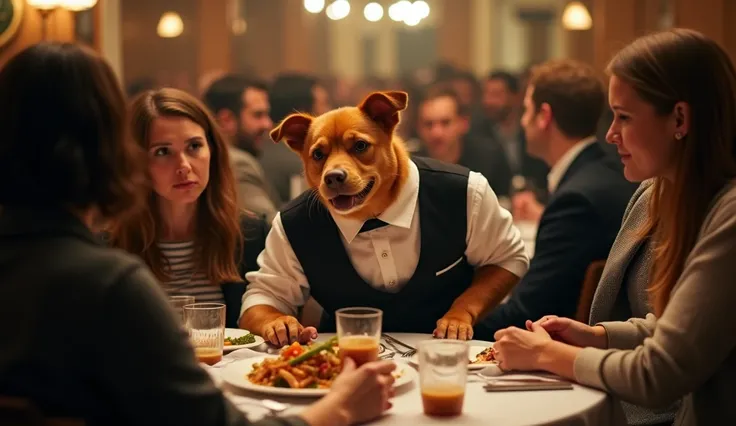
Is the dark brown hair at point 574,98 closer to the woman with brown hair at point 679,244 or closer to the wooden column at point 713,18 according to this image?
the woman with brown hair at point 679,244

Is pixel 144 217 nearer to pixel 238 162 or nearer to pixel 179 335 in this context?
pixel 179 335

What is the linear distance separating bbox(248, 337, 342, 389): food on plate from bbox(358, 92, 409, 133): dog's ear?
1.00 meters

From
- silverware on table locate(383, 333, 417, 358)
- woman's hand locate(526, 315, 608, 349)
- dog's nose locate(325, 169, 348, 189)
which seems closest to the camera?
woman's hand locate(526, 315, 608, 349)

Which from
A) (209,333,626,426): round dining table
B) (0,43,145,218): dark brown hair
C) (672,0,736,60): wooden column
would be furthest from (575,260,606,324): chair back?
(672,0,736,60): wooden column

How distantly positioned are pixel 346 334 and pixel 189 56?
340 inches

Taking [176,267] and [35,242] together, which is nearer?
[35,242]

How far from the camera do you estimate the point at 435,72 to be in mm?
10984

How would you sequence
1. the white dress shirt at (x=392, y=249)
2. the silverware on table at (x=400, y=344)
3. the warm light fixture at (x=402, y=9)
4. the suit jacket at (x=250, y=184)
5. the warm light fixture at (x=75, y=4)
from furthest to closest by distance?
the warm light fixture at (x=402, y=9)
the warm light fixture at (x=75, y=4)
the suit jacket at (x=250, y=184)
the white dress shirt at (x=392, y=249)
the silverware on table at (x=400, y=344)

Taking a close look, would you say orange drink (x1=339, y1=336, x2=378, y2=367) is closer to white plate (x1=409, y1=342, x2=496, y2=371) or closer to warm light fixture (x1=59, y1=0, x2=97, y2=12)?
white plate (x1=409, y1=342, x2=496, y2=371)

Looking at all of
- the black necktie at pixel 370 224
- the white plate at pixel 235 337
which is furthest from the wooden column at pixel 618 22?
the white plate at pixel 235 337

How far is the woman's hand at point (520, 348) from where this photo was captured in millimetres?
1938

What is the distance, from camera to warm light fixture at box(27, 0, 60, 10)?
20.0ft

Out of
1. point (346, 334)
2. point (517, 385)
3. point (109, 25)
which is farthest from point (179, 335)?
point (109, 25)

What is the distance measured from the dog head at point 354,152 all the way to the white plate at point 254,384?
26.0 inches
